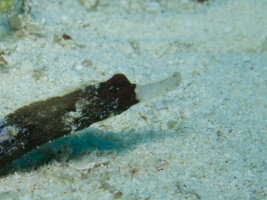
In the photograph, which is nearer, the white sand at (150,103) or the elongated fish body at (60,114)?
the elongated fish body at (60,114)

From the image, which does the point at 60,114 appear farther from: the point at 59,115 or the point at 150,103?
the point at 150,103

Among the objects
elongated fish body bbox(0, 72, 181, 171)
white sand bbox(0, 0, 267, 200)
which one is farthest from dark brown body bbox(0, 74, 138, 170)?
white sand bbox(0, 0, 267, 200)

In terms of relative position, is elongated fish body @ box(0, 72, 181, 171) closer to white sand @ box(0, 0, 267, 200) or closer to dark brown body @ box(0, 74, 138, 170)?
dark brown body @ box(0, 74, 138, 170)

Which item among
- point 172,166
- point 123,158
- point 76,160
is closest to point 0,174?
point 76,160

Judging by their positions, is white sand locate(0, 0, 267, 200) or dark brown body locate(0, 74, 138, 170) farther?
white sand locate(0, 0, 267, 200)

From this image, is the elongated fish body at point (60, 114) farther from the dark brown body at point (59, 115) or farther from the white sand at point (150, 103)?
the white sand at point (150, 103)

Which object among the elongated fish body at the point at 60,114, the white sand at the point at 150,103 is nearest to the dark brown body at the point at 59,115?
the elongated fish body at the point at 60,114
